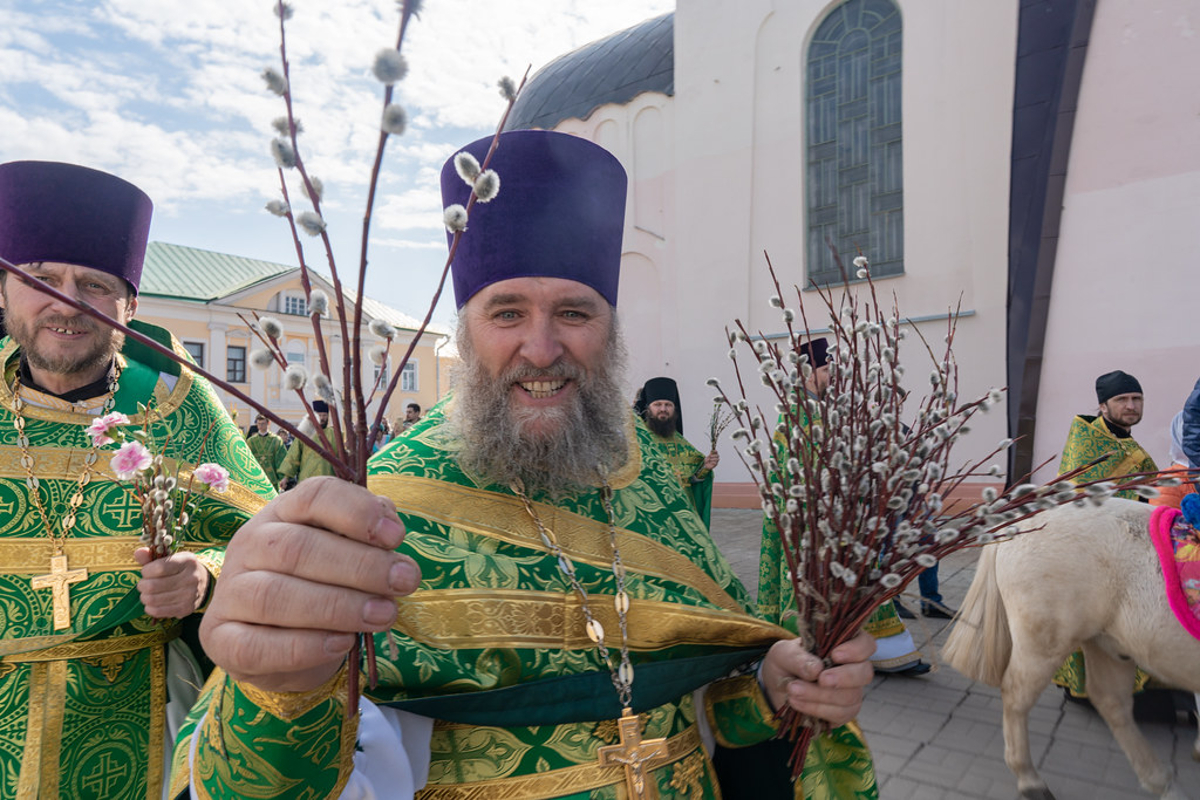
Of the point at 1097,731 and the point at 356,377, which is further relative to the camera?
the point at 1097,731

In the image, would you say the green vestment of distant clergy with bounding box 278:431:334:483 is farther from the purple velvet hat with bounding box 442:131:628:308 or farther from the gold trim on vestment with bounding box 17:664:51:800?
the purple velvet hat with bounding box 442:131:628:308

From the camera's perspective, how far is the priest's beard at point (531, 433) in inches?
67.3

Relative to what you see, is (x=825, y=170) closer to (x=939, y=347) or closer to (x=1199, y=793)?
(x=939, y=347)

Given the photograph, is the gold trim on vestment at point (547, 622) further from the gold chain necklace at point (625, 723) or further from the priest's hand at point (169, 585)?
the priest's hand at point (169, 585)

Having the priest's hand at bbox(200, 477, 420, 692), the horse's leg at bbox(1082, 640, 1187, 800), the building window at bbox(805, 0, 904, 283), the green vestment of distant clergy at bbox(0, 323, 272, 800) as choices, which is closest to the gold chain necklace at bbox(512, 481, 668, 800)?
the priest's hand at bbox(200, 477, 420, 692)

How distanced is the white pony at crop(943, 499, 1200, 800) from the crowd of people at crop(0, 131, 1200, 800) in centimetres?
247

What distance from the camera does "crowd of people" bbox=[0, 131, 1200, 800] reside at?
3.17 ft

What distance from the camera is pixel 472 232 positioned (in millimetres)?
1967

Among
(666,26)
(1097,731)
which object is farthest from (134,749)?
(666,26)

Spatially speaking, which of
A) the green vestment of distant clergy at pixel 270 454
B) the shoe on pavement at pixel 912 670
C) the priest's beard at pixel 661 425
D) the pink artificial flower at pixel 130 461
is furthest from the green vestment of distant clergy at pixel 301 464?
the pink artificial flower at pixel 130 461

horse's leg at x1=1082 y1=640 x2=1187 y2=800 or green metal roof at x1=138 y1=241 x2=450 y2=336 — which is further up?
green metal roof at x1=138 y1=241 x2=450 y2=336

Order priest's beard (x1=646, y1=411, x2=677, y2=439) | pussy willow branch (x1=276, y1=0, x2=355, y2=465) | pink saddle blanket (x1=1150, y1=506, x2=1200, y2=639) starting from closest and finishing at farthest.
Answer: pussy willow branch (x1=276, y1=0, x2=355, y2=465) < pink saddle blanket (x1=1150, y1=506, x2=1200, y2=639) < priest's beard (x1=646, y1=411, x2=677, y2=439)

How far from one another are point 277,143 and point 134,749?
2.21 metres

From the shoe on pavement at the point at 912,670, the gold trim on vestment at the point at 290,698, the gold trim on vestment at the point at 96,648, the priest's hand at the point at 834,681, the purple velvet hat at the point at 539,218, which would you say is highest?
the purple velvet hat at the point at 539,218
